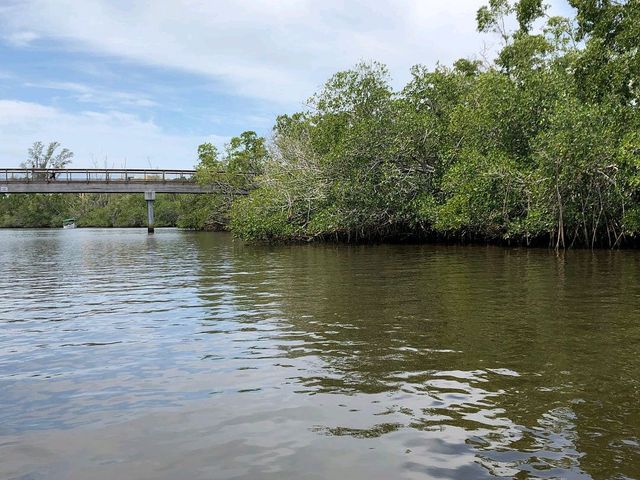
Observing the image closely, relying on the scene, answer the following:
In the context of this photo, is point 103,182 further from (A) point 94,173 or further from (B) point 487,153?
(B) point 487,153

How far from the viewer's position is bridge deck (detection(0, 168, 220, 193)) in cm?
5406

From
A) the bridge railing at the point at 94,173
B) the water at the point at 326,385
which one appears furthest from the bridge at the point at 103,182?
the water at the point at 326,385

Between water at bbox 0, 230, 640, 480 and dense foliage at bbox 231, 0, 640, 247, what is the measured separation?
10541 millimetres

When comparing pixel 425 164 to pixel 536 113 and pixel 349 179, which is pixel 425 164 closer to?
pixel 349 179

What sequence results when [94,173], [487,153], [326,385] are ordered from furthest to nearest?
1. [94,173]
2. [487,153]
3. [326,385]

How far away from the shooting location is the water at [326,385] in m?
3.83

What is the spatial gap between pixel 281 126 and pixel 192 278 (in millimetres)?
39701

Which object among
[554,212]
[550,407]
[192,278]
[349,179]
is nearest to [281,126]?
[349,179]

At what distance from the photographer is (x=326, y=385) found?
5453 mm

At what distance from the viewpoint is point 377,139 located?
1115 inches


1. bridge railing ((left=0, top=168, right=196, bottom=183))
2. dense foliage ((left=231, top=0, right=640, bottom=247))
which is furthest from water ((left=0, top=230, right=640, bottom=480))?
bridge railing ((left=0, top=168, right=196, bottom=183))

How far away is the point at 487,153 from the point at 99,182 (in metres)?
41.8

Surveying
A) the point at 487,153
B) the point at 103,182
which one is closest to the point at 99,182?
the point at 103,182

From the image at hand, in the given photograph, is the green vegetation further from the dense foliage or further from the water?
the water
